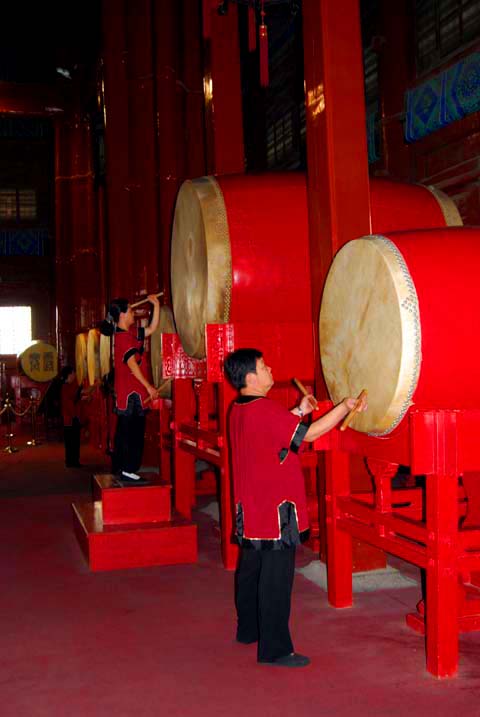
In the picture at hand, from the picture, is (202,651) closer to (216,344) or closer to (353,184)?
(216,344)

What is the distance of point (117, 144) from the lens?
30.2 feet

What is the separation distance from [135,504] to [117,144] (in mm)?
5808

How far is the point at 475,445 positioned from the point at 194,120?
22.8ft

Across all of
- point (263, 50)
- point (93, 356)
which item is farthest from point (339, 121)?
point (93, 356)

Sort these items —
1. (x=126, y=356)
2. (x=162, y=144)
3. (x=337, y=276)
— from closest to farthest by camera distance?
(x=337, y=276), (x=126, y=356), (x=162, y=144)

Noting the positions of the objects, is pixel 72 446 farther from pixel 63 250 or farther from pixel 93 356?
pixel 63 250

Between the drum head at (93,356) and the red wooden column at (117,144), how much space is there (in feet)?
7.34

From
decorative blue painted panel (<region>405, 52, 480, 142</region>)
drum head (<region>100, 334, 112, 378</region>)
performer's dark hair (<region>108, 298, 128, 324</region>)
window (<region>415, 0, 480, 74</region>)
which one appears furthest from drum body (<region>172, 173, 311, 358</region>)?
drum head (<region>100, 334, 112, 378</region>)

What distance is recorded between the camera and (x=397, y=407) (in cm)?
276

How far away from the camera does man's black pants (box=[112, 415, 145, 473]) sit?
503 centimetres

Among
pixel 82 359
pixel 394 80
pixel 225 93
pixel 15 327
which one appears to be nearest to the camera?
pixel 225 93

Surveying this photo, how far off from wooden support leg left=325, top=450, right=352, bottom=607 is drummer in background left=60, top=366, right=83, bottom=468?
5.95 meters

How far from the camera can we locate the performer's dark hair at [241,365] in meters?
2.75

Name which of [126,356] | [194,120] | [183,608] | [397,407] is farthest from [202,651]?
[194,120]
